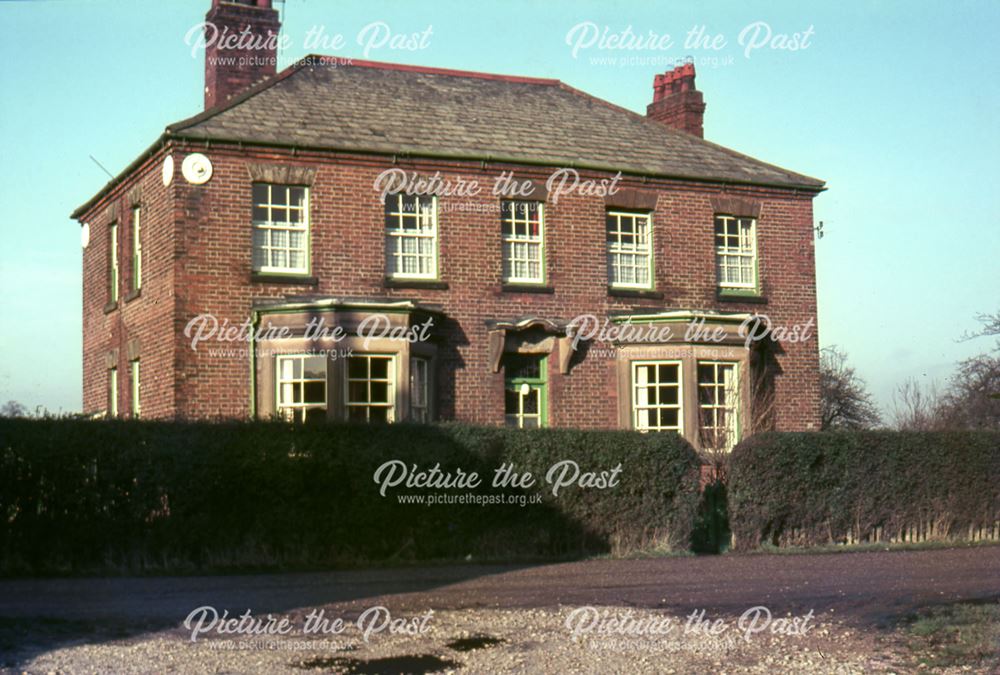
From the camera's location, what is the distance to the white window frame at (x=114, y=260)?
27163 millimetres

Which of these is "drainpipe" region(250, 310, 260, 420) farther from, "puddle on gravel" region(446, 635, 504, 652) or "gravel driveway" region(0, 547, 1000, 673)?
"puddle on gravel" region(446, 635, 504, 652)

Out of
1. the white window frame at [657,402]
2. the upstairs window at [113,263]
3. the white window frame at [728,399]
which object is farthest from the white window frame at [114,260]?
the white window frame at [728,399]

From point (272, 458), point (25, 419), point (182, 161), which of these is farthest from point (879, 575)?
point (182, 161)

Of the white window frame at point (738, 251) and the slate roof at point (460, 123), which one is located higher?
the slate roof at point (460, 123)

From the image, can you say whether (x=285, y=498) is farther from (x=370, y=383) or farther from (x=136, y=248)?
(x=136, y=248)

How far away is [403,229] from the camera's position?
81.1ft

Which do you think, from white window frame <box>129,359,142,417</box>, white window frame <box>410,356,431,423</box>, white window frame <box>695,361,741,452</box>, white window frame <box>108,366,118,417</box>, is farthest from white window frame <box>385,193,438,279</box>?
white window frame <box>108,366,118,417</box>

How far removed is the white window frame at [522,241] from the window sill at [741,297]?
12.9ft

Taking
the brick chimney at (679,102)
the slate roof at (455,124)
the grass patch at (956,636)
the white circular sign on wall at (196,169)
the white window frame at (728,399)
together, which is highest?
the brick chimney at (679,102)

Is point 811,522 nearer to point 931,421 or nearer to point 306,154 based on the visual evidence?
point 306,154

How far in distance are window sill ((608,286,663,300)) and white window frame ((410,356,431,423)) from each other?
14.2ft

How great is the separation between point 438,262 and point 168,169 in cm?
514

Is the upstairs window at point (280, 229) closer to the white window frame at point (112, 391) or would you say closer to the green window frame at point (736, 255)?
the white window frame at point (112, 391)

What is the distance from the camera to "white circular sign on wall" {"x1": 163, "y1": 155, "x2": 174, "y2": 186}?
23109 mm
